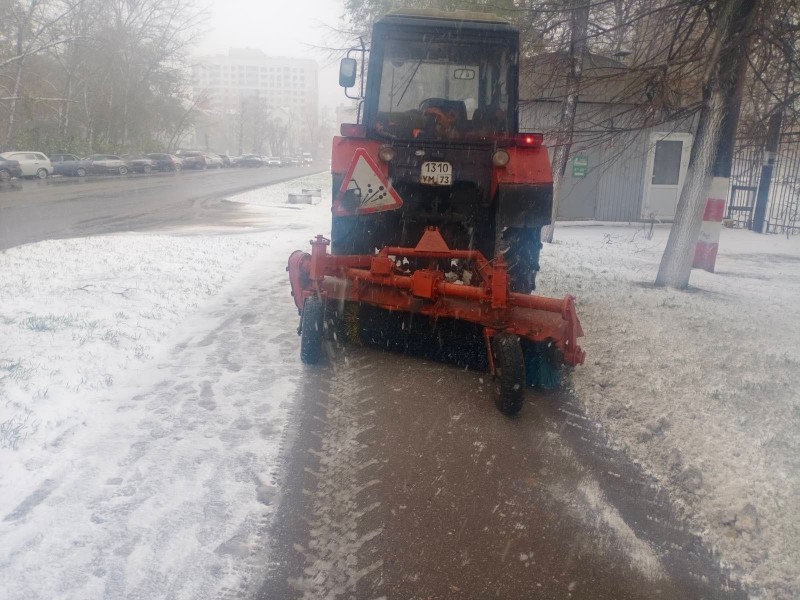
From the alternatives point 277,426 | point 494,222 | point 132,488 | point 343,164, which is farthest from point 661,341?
point 132,488

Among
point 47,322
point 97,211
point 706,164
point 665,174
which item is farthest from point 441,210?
point 97,211

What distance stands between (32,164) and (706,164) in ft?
122

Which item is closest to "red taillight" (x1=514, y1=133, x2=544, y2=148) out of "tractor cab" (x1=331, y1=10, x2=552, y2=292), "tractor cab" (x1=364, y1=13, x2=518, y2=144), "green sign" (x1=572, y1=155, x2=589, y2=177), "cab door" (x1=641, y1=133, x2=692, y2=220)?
"tractor cab" (x1=331, y1=10, x2=552, y2=292)

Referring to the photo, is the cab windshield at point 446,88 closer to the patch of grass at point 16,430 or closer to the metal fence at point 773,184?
the patch of grass at point 16,430

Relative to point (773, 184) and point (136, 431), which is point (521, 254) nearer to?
point (136, 431)

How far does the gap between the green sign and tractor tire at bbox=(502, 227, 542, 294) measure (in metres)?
10.4

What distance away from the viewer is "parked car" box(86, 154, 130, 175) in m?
43.1

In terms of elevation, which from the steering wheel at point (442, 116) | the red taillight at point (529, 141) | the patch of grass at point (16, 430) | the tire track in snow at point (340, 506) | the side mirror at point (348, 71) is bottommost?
the tire track in snow at point (340, 506)

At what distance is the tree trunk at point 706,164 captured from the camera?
28.4 ft

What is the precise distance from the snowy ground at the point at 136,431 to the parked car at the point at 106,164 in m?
38.5

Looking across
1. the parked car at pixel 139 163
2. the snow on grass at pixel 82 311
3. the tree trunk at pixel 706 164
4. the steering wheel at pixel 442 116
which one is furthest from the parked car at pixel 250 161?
the steering wheel at pixel 442 116

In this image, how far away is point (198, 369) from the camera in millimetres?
5387

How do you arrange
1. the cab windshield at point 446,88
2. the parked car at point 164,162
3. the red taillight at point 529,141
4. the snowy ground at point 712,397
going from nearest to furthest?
the snowy ground at point 712,397, the red taillight at point 529,141, the cab windshield at point 446,88, the parked car at point 164,162

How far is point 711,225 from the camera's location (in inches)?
393
